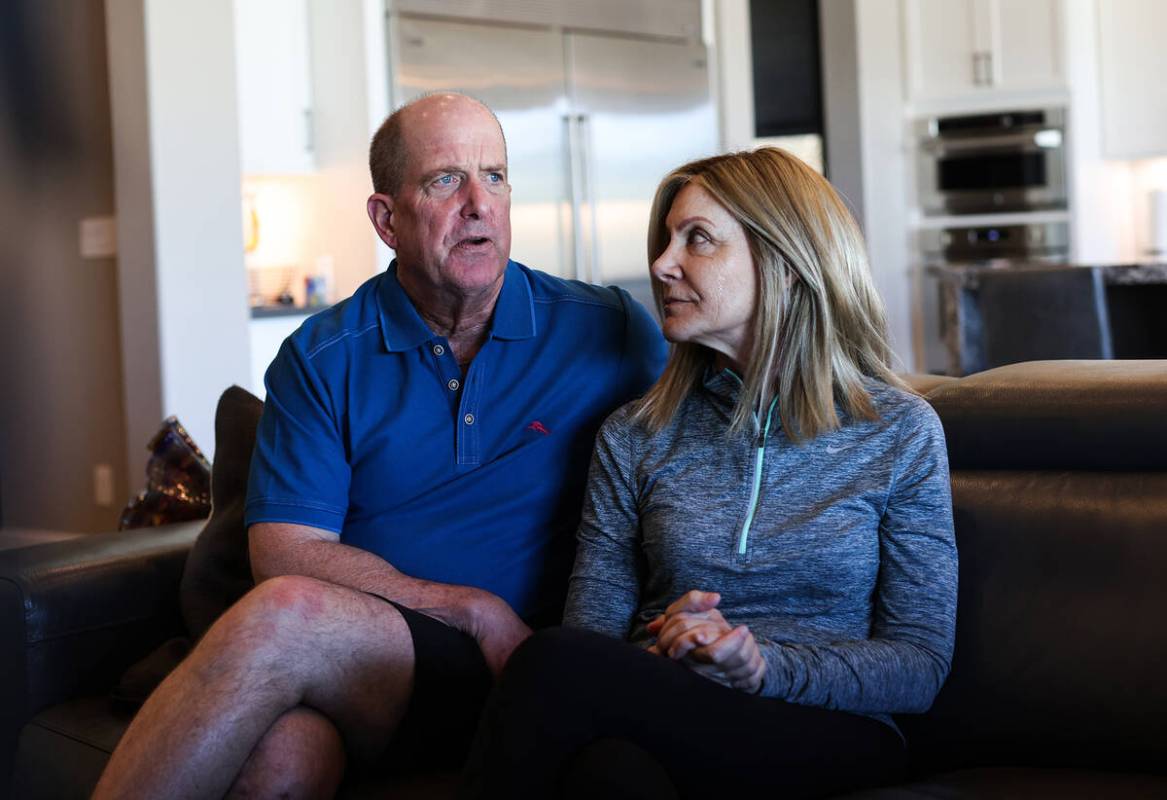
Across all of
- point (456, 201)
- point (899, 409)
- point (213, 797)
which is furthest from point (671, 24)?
point (213, 797)

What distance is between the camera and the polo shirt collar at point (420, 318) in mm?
1978

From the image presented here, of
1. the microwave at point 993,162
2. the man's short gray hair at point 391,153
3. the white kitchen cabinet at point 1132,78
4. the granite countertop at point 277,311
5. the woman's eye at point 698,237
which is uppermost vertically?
the white kitchen cabinet at point 1132,78

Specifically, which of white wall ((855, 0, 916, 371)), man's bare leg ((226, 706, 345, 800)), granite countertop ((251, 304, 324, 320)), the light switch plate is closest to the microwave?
white wall ((855, 0, 916, 371))

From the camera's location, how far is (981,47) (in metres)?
6.42

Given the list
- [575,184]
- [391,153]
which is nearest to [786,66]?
[575,184]

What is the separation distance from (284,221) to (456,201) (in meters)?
3.20

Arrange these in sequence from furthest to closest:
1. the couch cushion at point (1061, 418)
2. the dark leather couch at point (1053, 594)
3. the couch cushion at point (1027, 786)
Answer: the couch cushion at point (1061, 418), the dark leather couch at point (1053, 594), the couch cushion at point (1027, 786)

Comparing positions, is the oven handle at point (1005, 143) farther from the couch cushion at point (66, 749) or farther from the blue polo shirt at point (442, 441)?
the couch cushion at point (66, 749)

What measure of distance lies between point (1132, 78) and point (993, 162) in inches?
30.8

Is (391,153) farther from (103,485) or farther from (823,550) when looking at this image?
(103,485)

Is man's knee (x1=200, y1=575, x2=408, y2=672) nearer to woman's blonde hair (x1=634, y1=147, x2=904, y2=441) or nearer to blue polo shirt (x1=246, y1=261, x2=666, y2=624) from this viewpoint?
blue polo shirt (x1=246, y1=261, x2=666, y2=624)

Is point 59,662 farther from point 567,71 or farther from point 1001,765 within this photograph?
point 567,71

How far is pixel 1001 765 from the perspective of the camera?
5.56 feet

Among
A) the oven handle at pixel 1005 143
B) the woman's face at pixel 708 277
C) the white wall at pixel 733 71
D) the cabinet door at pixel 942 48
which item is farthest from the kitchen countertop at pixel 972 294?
the woman's face at pixel 708 277
